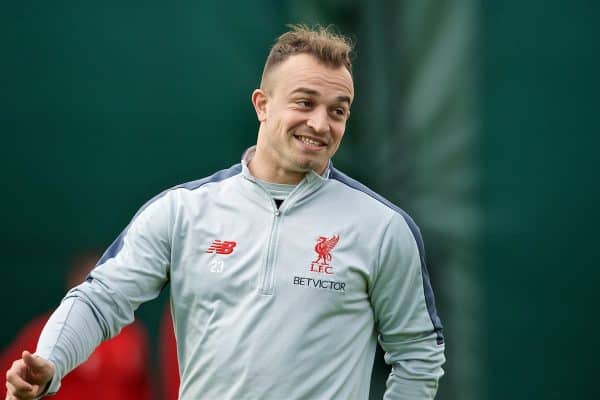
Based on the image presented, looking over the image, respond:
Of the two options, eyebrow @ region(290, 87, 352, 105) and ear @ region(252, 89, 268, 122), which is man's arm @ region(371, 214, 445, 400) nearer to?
eyebrow @ region(290, 87, 352, 105)

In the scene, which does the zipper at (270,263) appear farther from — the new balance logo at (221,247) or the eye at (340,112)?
the eye at (340,112)

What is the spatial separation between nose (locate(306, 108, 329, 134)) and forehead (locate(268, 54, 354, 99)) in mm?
51

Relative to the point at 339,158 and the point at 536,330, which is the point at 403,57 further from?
the point at 536,330

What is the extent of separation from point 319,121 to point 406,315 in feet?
1.84

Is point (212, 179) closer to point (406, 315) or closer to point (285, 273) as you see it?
point (285, 273)

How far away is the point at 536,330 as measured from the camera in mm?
4336

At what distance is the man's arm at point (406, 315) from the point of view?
2736 millimetres

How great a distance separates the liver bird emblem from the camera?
2.70m

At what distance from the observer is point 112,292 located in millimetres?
2705

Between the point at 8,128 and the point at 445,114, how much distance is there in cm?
198

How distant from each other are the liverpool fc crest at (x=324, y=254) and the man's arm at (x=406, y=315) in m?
0.13

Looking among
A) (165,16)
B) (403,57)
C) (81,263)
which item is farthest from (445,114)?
(81,263)

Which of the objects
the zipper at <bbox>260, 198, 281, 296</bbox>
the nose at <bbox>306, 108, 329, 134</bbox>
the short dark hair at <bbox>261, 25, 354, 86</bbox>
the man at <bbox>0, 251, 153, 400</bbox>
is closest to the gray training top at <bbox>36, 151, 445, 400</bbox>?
the zipper at <bbox>260, 198, 281, 296</bbox>

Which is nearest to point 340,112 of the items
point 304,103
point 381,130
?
point 304,103
